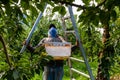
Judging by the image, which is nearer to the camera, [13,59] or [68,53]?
[13,59]

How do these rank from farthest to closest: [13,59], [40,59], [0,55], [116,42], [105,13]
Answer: [116,42] → [40,59] → [0,55] → [13,59] → [105,13]

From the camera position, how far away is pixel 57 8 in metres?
1.39

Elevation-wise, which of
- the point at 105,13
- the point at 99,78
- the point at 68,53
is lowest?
the point at 99,78

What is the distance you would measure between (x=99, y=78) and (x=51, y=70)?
755 mm

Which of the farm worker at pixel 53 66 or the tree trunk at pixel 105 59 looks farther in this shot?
the farm worker at pixel 53 66

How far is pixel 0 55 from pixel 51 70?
3.25m

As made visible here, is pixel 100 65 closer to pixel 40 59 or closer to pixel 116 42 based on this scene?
pixel 116 42

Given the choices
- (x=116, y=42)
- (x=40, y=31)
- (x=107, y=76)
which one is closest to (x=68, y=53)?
(x=107, y=76)

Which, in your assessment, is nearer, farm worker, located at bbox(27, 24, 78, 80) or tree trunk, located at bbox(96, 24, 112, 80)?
tree trunk, located at bbox(96, 24, 112, 80)

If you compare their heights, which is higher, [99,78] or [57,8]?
[57,8]

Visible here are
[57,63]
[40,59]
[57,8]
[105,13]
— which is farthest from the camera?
[57,63]

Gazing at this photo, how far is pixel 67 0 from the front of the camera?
131 cm

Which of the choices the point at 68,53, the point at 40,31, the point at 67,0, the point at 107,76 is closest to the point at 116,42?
the point at 68,53

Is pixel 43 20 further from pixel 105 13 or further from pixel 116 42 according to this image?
pixel 105 13
